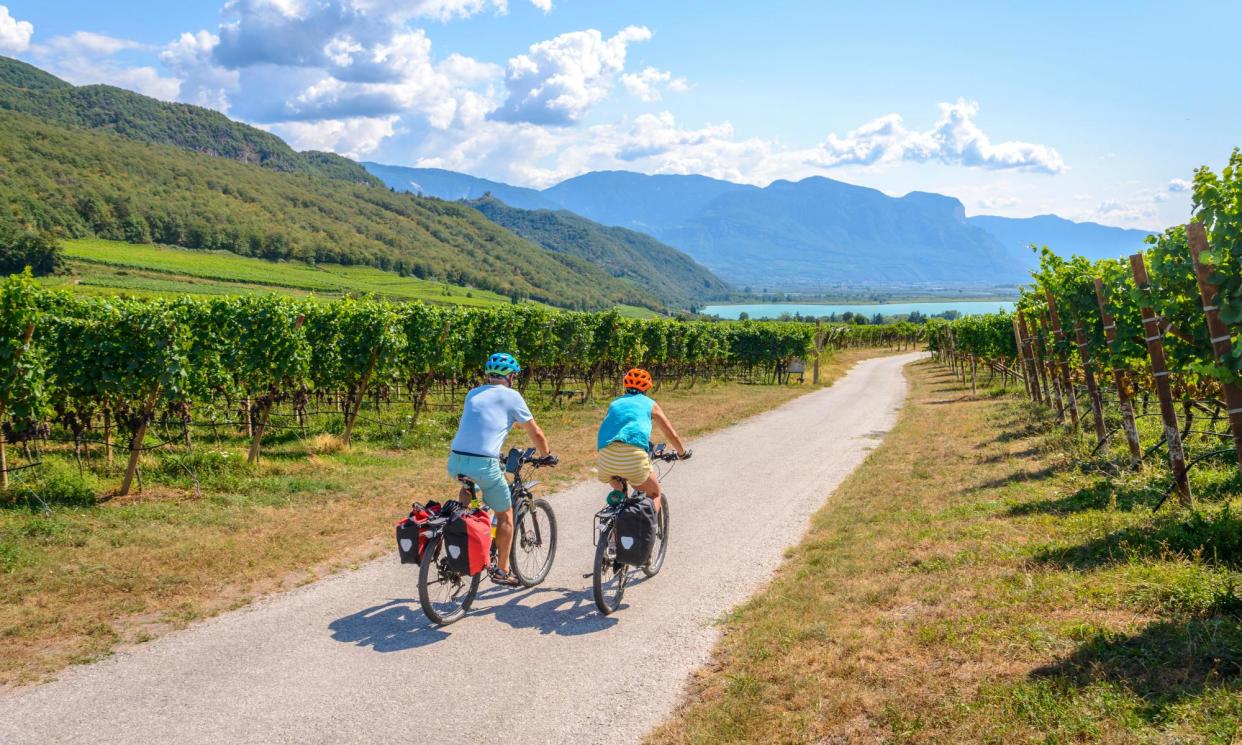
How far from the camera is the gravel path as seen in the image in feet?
15.9

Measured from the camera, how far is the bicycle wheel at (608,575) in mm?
6711

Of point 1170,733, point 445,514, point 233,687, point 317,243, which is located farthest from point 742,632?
point 317,243

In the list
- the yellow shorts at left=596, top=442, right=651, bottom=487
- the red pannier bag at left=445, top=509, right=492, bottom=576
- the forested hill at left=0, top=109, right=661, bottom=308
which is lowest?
the red pannier bag at left=445, top=509, right=492, bottom=576

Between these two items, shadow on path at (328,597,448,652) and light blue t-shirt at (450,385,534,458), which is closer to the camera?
shadow on path at (328,597,448,652)

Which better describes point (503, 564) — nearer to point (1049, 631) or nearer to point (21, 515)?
point (1049, 631)

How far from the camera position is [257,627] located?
6570 mm

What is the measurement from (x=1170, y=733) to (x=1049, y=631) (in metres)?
1.56

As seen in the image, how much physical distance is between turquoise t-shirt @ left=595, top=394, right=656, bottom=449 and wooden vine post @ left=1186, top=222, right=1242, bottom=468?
15.1 feet

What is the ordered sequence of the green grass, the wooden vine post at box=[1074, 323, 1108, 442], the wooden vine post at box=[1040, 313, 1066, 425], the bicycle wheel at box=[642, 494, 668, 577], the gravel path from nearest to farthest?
the gravel path, the bicycle wheel at box=[642, 494, 668, 577], the wooden vine post at box=[1074, 323, 1108, 442], the wooden vine post at box=[1040, 313, 1066, 425], the green grass

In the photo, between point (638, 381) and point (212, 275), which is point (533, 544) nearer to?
point (638, 381)

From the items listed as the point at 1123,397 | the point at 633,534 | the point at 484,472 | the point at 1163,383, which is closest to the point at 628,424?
the point at 633,534

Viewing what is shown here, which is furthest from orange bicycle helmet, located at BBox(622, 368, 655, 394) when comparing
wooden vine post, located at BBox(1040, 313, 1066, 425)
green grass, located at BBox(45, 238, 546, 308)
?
green grass, located at BBox(45, 238, 546, 308)

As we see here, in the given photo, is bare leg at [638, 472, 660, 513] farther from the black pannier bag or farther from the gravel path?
the gravel path

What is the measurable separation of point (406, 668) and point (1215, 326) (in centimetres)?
693
